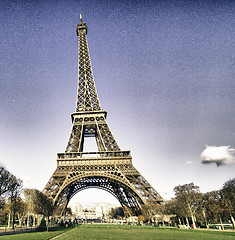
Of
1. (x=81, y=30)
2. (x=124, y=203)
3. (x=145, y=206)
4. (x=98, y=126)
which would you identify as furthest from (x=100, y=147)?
(x=81, y=30)

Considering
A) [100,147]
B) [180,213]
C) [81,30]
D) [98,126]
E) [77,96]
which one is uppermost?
[81,30]

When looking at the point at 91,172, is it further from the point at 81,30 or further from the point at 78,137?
the point at 81,30

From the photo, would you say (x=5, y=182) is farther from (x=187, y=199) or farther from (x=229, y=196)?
(x=229, y=196)

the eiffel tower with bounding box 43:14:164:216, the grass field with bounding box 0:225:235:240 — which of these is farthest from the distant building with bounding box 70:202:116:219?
the grass field with bounding box 0:225:235:240

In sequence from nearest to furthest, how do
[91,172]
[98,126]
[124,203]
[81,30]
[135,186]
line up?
[135,186]
[91,172]
[124,203]
[98,126]
[81,30]

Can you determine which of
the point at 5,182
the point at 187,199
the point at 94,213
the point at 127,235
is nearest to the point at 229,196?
the point at 187,199
